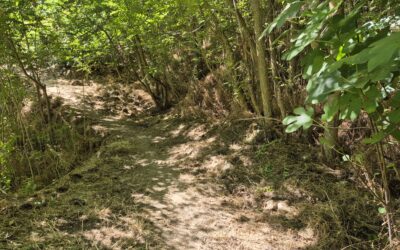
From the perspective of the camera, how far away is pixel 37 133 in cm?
760

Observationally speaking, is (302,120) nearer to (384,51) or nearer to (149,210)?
(384,51)

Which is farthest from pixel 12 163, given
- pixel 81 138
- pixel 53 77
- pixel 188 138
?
pixel 53 77

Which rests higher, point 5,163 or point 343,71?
point 343,71

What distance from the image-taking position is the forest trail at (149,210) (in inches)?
130

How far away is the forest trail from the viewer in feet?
10.8

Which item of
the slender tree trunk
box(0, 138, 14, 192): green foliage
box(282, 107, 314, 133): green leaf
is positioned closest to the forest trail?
the slender tree trunk

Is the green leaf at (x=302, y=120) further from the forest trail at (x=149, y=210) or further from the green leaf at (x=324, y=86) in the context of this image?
the forest trail at (x=149, y=210)

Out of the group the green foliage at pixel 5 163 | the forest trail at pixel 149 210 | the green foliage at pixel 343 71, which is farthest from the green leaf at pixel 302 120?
the green foliage at pixel 5 163

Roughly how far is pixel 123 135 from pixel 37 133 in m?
2.05

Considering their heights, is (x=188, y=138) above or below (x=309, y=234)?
above

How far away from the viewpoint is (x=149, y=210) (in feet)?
12.6

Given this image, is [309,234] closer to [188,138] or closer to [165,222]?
[165,222]

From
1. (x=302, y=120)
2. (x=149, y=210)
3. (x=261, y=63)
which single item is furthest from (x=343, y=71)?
(x=261, y=63)

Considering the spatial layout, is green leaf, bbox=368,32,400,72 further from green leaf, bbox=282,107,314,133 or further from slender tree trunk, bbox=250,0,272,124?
slender tree trunk, bbox=250,0,272,124
